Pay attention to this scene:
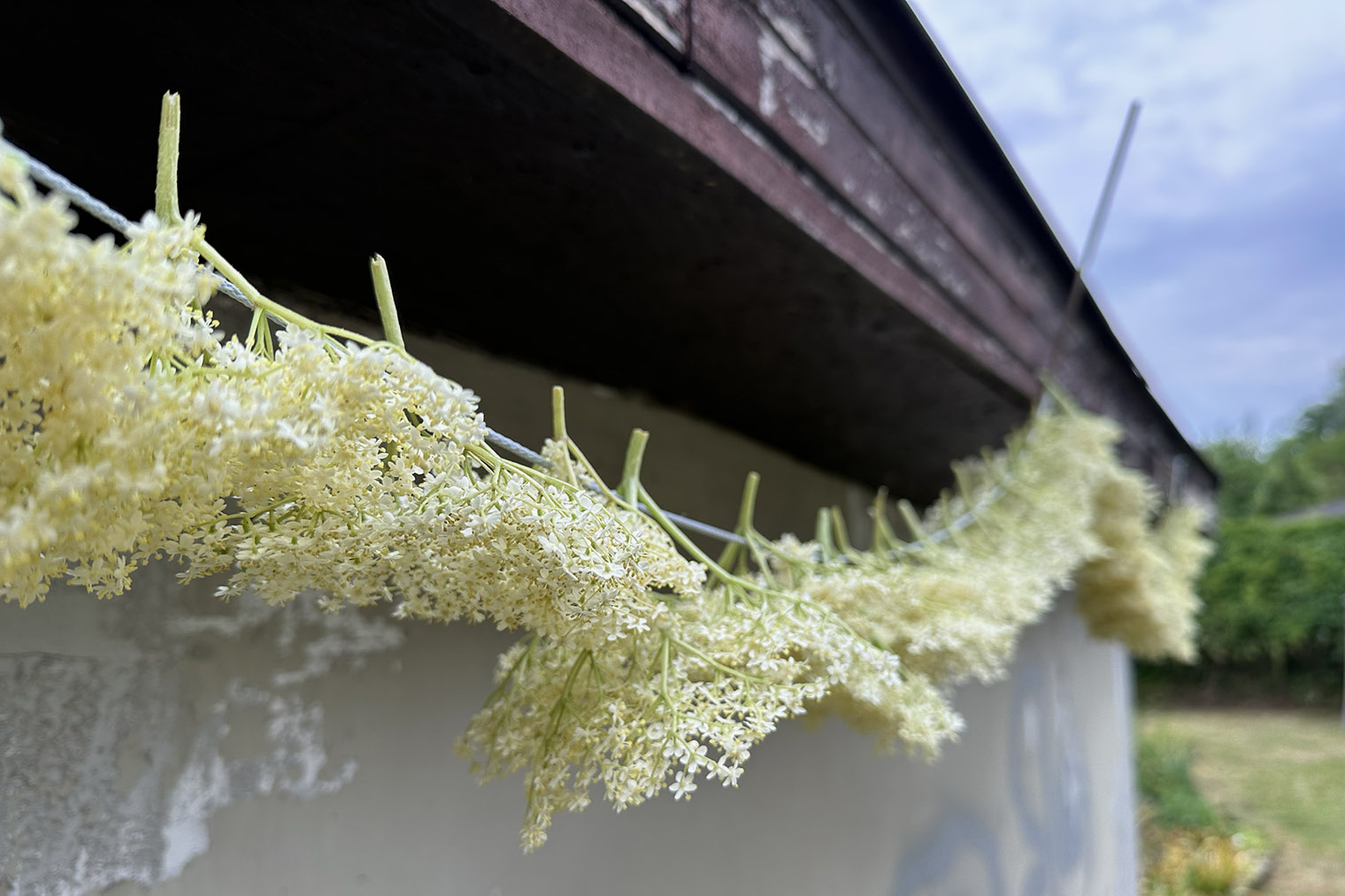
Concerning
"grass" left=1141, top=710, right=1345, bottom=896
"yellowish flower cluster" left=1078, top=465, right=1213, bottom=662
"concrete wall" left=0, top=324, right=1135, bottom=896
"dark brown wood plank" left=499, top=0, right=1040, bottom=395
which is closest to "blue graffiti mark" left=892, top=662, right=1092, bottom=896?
"concrete wall" left=0, top=324, right=1135, bottom=896

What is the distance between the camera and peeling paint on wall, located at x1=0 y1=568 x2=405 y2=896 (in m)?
0.89

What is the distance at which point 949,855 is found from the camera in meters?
2.94

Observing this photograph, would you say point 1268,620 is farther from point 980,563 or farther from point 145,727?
point 145,727

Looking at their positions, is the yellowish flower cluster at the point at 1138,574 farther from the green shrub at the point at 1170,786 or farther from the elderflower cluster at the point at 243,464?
the green shrub at the point at 1170,786

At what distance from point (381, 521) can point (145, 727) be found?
0.71 m

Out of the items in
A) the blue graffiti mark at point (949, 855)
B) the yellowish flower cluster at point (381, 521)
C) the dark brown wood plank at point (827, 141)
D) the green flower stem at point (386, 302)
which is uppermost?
the dark brown wood plank at point (827, 141)

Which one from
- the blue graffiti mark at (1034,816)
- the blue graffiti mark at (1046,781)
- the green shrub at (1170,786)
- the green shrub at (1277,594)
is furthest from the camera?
the green shrub at (1277,594)

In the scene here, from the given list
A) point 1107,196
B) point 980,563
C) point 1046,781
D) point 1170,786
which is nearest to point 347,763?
point 980,563

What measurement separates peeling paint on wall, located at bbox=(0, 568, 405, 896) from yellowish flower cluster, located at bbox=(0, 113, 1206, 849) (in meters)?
0.39

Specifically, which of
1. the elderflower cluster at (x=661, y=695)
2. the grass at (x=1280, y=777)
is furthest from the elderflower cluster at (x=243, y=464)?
the grass at (x=1280, y=777)

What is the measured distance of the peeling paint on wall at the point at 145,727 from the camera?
89 cm

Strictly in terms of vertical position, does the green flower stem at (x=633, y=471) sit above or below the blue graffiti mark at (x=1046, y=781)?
above

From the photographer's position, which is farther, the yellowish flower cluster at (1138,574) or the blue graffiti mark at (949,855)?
the blue graffiti mark at (949,855)

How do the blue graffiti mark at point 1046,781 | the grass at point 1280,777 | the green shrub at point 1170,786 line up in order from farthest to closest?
the green shrub at point 1170,786 → the grass at point 1280,777 → the blue graffiti mark at point 1046,781
